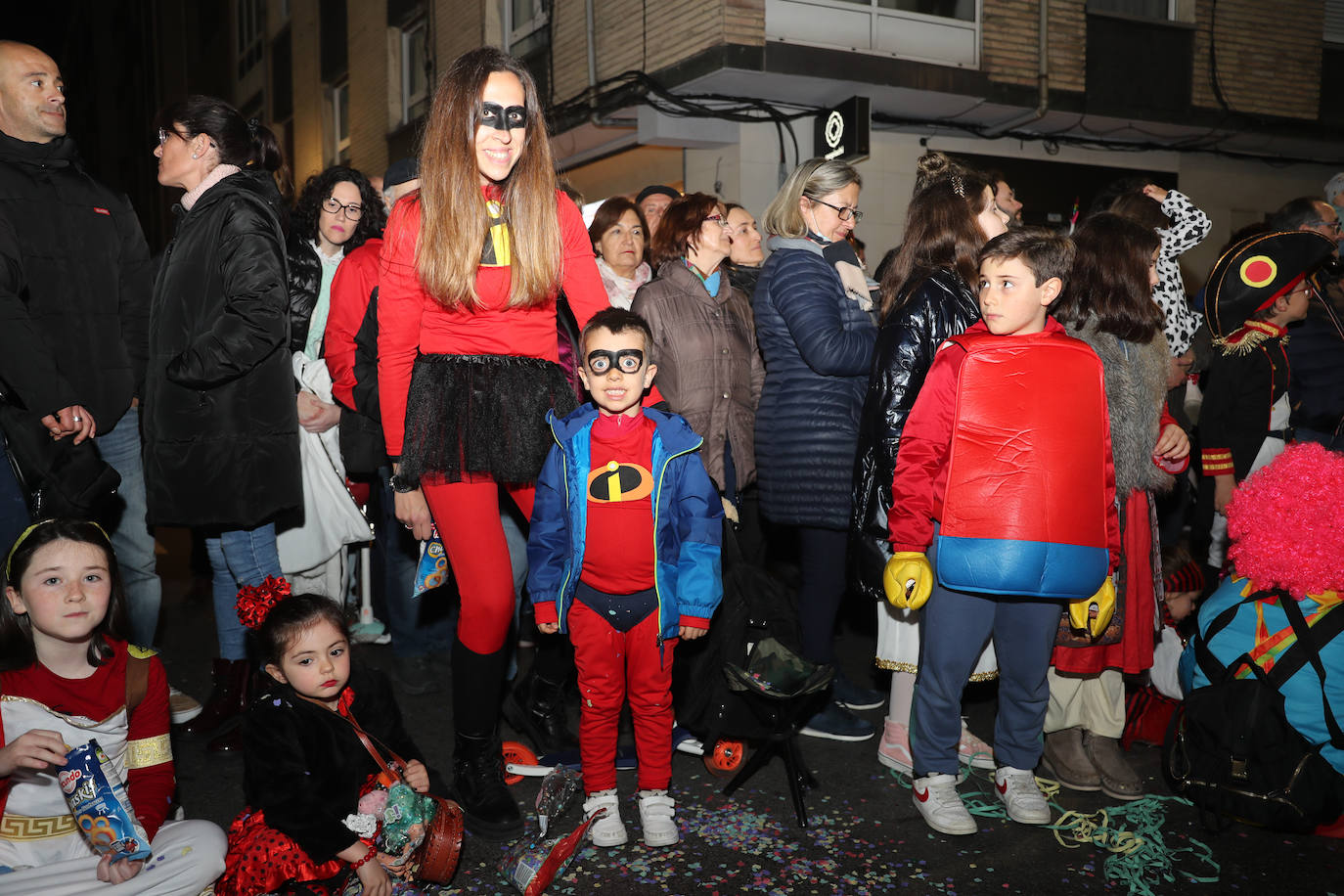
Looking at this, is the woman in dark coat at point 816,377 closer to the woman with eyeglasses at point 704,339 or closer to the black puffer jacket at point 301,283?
the woman with eyeglasses at point 704,339

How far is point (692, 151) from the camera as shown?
11547 millimetres

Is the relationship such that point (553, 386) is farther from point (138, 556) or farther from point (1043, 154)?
point (1043, 154)

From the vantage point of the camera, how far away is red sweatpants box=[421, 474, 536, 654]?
3100 mm

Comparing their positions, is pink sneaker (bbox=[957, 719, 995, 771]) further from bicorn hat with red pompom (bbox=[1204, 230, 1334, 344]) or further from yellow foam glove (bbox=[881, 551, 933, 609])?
bicorn hat with red pompom (bbox=[1204, 230, 1334, 344])

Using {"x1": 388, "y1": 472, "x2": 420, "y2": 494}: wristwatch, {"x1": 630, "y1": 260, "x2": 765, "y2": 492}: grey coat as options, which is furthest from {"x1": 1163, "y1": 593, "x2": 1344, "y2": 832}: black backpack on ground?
{"x1": 388, "y1": 472, "x2": 420, "y2": 494}: wristwatch

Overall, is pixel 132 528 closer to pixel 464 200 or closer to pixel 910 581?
pixel 464 200

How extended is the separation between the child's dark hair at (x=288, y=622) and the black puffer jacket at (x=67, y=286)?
128 cm

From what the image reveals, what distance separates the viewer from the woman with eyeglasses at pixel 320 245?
4.63 meters

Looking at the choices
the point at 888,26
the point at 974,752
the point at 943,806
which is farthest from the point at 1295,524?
the point at 888,26

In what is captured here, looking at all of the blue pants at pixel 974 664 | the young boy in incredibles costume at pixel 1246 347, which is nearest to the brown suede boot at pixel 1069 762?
the blue pants at pixel 974 664

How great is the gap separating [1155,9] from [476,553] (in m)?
13.1

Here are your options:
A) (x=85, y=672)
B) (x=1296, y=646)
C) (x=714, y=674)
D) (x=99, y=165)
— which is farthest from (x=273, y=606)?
(x=99, y=165)

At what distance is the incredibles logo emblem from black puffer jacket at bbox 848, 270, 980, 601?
0.84m

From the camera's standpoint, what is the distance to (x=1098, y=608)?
3295mm
